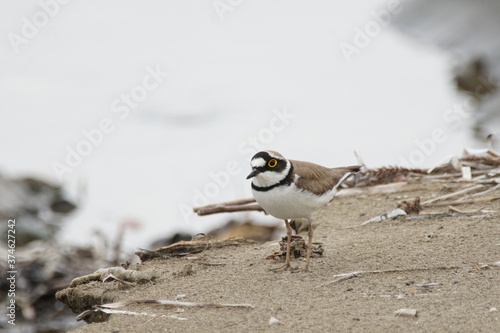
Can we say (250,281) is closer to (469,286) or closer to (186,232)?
(469,286)

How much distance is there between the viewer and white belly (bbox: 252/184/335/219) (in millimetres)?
5301

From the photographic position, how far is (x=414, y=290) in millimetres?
4648

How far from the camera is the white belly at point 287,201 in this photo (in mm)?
5301

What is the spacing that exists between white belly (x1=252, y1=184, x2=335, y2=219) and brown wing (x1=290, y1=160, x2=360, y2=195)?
7 cm

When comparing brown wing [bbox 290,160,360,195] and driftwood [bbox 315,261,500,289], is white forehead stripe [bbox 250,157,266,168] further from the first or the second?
driftwood [bbox 315,261,500,289]

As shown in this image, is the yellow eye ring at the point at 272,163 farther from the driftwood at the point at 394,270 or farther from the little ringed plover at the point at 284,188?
the driftwood at the point at 394,270

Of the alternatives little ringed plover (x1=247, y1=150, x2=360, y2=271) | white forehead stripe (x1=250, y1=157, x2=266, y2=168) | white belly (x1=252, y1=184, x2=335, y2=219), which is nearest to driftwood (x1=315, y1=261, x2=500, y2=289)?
little ringed plover (x1=247, y1=150, x2=360, y2=271)

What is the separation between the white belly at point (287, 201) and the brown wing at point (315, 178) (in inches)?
2.6

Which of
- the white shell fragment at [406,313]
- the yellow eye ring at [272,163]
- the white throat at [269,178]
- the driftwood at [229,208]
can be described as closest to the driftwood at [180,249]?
the driftwood at [229,208]

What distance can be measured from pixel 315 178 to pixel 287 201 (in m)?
0.38

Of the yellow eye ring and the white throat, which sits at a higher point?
the yellow eye ring

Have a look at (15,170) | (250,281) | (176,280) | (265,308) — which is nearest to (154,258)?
(176,280)

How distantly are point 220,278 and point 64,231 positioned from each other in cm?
434

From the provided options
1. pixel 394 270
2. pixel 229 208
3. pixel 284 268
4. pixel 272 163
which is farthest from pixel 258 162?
pixel 229 208
